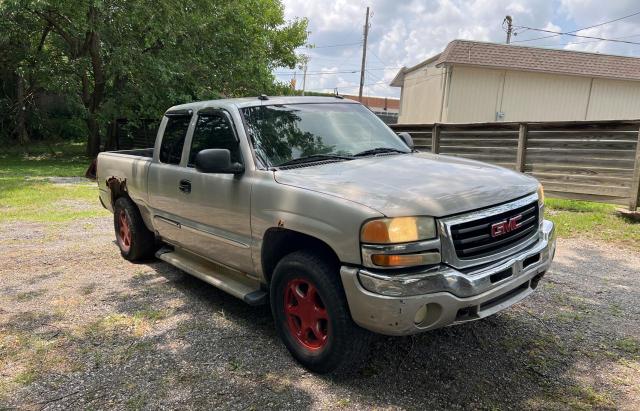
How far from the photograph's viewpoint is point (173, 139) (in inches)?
191

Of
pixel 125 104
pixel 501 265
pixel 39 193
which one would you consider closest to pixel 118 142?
pixel 125 104

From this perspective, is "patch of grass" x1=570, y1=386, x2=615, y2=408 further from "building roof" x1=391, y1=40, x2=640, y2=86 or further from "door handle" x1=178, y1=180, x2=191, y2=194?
"building roof" x1=391, y1=40, x2=640, y2=86

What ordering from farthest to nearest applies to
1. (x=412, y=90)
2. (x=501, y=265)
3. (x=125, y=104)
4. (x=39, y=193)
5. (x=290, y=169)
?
(x=412, y=90) < (x=125, y=104) < (x=39, y=193) < (x=290, y=169) < (x=501, y=265)

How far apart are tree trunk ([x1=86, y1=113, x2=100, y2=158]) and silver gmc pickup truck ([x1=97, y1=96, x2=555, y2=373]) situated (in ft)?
50.7

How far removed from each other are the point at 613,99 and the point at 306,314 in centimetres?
2402

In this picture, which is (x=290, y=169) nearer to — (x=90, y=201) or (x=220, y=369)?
(x=220, y=369)

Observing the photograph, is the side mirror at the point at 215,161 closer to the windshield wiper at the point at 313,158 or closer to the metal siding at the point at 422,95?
the windshield wiper at the point at 313,158

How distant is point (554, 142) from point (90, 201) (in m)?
9.16

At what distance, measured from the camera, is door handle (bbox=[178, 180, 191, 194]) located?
4316mm

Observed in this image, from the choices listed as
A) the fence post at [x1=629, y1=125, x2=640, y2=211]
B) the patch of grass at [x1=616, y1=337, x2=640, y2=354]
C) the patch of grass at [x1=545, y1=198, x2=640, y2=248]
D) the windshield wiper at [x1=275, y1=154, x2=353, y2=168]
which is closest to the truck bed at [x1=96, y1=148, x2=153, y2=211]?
the windshield wiper at [x1=275, y1=154, x2=353, y2=168]

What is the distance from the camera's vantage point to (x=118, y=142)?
19500mm

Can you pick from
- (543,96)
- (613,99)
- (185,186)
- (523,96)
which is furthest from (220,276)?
(613,99)

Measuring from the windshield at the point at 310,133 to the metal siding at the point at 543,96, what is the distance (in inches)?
744

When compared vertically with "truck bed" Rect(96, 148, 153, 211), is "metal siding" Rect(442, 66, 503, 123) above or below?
above
